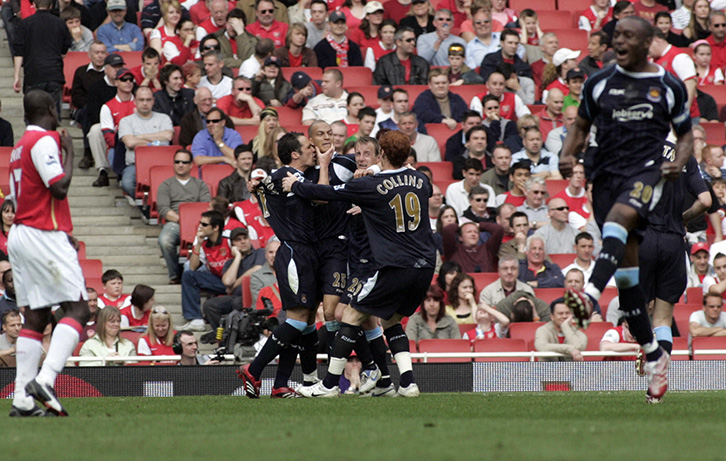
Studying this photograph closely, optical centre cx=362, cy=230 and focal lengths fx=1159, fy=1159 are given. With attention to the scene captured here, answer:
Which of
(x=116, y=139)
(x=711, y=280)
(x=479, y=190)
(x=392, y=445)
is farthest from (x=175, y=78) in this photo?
(x=392, y=445)

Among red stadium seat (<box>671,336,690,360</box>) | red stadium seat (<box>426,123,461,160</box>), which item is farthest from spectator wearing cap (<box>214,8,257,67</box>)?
red stadium seat (<box>671,336,690,360</box>)

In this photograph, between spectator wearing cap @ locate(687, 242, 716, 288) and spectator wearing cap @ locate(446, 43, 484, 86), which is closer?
spectator wearing cap @ locate(687, 242, 716, 288)

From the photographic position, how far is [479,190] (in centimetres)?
1571

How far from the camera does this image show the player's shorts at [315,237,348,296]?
10.0m

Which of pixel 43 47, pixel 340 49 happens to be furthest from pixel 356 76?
pixel 43 47

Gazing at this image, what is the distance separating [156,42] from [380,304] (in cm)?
1002

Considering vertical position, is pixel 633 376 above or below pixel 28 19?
below

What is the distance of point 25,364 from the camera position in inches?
298

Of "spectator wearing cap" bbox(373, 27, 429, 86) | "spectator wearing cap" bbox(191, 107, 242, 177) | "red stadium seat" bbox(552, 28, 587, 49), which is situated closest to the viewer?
"spectator wearing cap" bbox(191, 107, 242, 177)

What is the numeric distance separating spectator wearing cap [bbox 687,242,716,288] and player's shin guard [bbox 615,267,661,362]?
7387 mm

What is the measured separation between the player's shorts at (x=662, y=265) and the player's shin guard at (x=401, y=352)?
206cm

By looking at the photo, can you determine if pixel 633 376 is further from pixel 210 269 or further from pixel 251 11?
pixel 251 11

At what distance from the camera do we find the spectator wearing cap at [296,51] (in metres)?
18.1

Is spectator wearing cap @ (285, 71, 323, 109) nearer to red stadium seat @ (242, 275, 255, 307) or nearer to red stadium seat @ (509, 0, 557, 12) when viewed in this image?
red stadium seat @ (242, 275, 255, 307)
